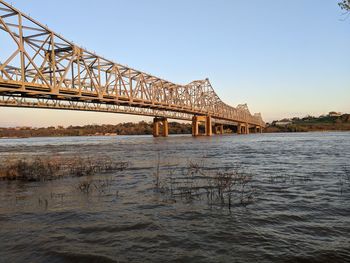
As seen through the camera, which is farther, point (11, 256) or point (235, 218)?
point (235, 218)

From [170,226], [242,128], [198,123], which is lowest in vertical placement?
[170,226]

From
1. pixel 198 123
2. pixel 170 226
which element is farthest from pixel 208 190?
pixel 198 123

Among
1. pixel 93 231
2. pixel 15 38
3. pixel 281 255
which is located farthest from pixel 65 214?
pixel 15 38

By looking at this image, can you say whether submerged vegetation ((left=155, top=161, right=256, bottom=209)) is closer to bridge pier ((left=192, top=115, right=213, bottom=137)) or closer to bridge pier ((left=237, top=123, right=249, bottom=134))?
bridge pier ((left=192, top=115, right=213, bottom=137))

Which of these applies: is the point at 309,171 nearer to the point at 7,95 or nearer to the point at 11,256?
the point at 11,256

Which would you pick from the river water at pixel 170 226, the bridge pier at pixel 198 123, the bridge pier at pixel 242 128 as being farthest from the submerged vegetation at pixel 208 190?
the bridge pier at pixel 242 128

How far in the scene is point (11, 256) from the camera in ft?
16.7

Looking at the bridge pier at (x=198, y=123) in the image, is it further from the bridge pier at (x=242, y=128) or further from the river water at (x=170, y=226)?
the river water at (x=170, y=226)

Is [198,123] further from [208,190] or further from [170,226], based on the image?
[170,226]

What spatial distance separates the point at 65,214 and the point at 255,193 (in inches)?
231

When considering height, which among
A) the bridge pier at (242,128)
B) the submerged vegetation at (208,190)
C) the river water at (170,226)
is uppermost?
the bridge pier at (242,128)

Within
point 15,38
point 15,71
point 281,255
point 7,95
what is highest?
point 15,38

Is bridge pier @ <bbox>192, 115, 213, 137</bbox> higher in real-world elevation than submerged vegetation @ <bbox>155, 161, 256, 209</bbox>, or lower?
higher

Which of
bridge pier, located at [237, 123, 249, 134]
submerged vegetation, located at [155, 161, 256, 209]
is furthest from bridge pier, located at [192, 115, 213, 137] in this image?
submerged vegetation, located at [155, 161, 256, 209]
